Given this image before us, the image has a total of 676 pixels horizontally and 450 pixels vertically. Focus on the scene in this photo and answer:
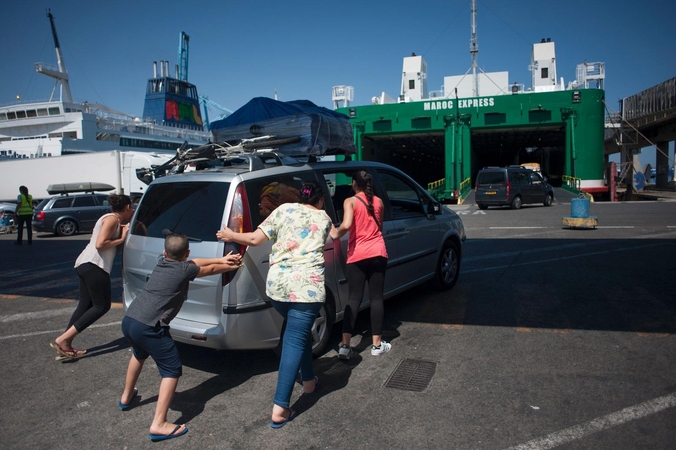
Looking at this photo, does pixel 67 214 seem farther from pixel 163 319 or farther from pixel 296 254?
pixel 296 254

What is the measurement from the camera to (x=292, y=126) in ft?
17.4

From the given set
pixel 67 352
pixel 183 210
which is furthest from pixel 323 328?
pixel 67 352

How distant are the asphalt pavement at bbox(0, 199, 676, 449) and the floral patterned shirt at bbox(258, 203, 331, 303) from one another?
919mm

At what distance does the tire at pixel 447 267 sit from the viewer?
671cm

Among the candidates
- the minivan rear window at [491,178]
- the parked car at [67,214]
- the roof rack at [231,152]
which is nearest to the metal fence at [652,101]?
the minivan rear window at [491,178]

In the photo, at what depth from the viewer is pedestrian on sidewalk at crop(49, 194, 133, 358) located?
184 inches

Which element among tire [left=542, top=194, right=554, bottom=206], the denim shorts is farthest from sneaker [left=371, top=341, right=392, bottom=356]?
tire [left=542, top=194, right=554, bottom=206]

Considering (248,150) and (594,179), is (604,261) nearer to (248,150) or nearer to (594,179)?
(248,150)

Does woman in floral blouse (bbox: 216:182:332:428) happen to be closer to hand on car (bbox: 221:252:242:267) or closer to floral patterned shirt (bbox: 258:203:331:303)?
floral patterned shirt (bbox: 258:203:331:303)

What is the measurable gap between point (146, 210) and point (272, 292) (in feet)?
6.00

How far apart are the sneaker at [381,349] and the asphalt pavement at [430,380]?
0.06 meters

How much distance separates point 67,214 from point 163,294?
1701 centimetres

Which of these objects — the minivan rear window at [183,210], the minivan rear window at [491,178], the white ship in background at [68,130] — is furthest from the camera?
the white ship in background at [68,130]

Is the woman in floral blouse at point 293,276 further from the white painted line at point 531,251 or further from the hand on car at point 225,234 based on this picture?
the white painted line at point 531,251
